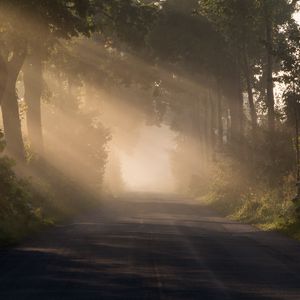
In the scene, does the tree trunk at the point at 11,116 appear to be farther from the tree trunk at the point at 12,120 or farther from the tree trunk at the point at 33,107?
the tree trunk at the point at 33,107

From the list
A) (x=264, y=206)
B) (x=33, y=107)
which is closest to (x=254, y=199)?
(x=264, y=206)

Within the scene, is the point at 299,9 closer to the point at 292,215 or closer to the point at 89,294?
the point at 292,215

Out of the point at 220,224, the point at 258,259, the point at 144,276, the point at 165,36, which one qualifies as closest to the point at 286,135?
the point at 220,224

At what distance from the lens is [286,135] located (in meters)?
42.6

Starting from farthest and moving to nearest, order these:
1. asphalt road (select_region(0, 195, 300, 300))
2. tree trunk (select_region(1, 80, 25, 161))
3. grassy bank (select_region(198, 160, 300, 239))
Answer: tree trunk (select_region(1, 80, 25, 161))
grassy bank (select_region(198, 160, 300, 239))
asphalt road (select_region(0, 195, 300, 300))

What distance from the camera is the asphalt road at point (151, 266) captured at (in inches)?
543

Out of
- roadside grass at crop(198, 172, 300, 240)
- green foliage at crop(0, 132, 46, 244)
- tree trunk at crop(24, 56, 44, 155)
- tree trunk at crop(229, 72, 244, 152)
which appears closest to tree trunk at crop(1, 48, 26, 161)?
tree trunk at crop(24, 56, 44, 155)

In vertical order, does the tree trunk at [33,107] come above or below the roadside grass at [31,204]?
above

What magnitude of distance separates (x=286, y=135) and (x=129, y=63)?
54.3 feet

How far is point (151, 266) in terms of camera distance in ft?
56.7

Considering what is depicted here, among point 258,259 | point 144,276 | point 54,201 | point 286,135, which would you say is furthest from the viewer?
point 286,135

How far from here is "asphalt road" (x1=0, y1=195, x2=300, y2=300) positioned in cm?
1379

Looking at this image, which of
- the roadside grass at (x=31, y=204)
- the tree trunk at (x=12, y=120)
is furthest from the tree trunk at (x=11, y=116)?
the roadside grass at (x=31, y=204)

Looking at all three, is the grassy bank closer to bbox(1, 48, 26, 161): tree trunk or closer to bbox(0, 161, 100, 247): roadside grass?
bbox(0, 161, 100, 247): roadside grass
